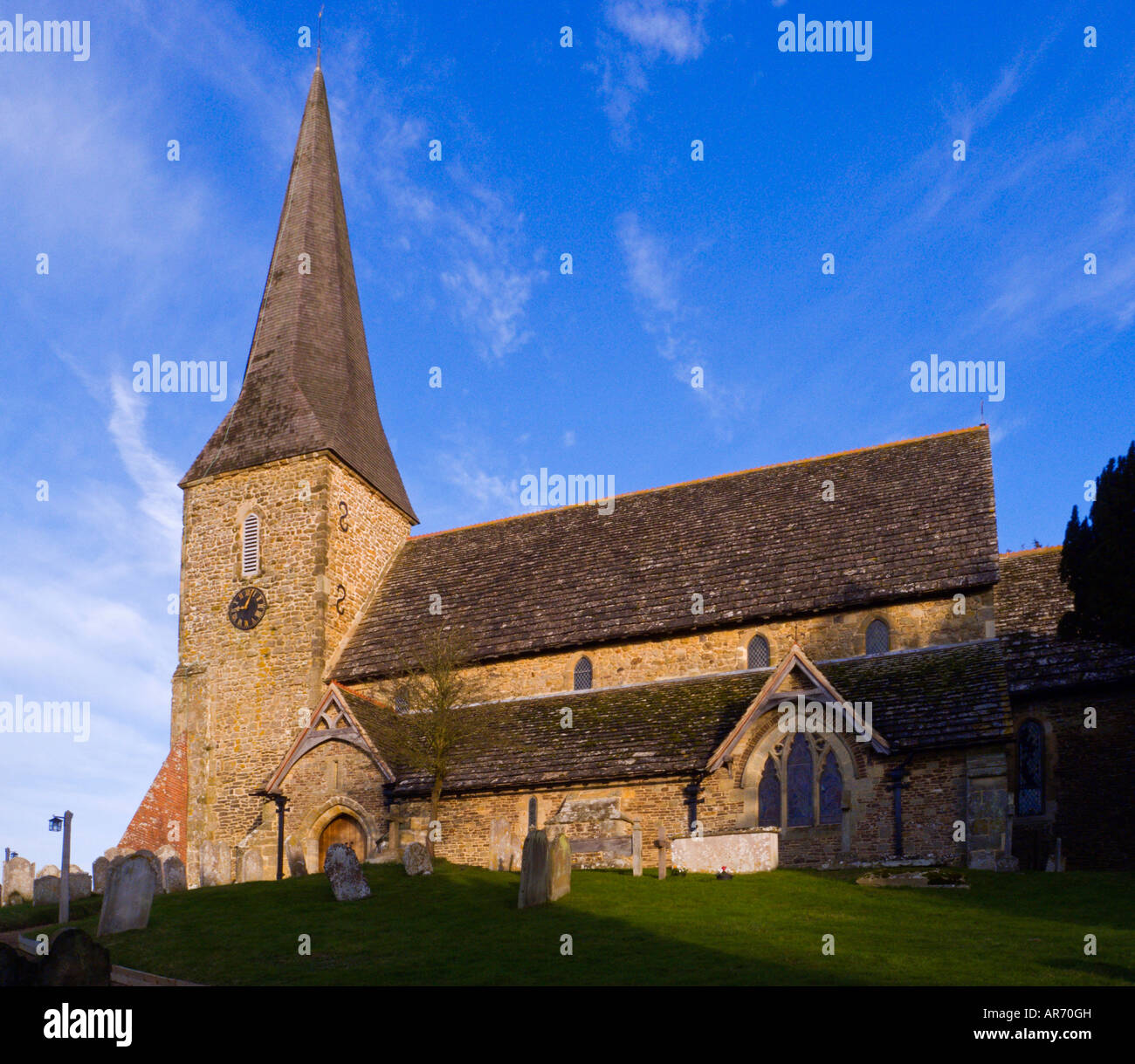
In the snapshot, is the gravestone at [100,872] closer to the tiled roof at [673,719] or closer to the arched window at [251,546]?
the tiled roof at [673,719]

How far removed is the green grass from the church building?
2456mm

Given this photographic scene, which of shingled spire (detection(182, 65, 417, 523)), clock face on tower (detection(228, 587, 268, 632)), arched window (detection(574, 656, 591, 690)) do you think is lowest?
arched window (detection(574, 656, 591, 690))

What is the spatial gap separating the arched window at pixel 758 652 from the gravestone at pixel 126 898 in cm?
1421

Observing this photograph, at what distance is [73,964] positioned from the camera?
12219 mm

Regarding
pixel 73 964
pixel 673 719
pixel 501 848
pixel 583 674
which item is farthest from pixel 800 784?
pixel 73 964

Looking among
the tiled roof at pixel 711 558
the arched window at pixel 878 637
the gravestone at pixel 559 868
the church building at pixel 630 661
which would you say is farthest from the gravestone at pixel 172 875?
the arched window at pixel 878 637

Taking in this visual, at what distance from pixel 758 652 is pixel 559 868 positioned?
9.74 m

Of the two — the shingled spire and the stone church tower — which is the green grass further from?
the shingled spire

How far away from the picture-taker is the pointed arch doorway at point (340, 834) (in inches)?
1037

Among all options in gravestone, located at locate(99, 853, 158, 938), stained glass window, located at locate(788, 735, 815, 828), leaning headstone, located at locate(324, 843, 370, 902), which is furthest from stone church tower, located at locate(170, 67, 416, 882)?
stained glass window, located at locate(788, 735, 815, 828)

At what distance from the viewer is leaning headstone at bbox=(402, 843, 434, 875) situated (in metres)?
22.6

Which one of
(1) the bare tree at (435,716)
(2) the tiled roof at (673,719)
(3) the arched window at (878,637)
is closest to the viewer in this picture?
(2) the tiled roof at (673,719)
